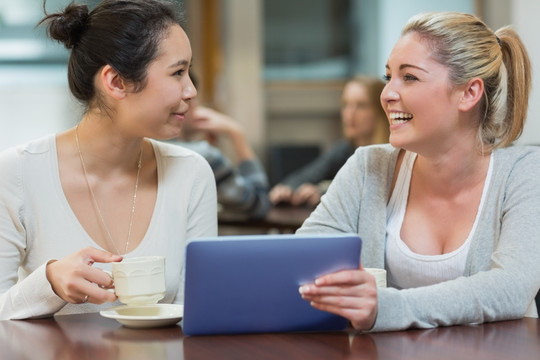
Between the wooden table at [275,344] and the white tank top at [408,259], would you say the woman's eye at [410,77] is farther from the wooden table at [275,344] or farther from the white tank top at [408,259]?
the wooden table at [275,344]

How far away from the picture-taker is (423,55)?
1.76 metres

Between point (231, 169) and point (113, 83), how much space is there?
1.63 m

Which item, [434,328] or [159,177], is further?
[159,177]

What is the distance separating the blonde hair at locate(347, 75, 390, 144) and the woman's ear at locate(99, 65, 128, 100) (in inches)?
86.6

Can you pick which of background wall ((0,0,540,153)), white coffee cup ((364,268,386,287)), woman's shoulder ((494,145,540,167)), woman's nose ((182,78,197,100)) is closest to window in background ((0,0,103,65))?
background wall ((0,0,540,153))

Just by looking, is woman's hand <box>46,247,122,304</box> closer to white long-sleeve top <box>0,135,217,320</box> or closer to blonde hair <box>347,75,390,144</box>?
white long-sleeve top <box>0,135,217,320</box>

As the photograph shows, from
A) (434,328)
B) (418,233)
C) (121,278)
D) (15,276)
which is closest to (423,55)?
(418,233)

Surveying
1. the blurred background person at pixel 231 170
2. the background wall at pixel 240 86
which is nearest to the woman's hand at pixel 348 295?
the blurred background person at pixel 231 170

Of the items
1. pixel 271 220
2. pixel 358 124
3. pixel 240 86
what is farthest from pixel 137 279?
pixel 240 86

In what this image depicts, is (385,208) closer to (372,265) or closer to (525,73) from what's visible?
(372,265)

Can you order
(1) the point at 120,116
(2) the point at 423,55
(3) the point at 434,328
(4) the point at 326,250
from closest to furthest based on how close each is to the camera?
(4) the point at 326,250
(3) the point at 434,328
(2) the point at 423,55
(1) the point at 120,116

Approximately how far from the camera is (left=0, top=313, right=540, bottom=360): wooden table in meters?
1.23

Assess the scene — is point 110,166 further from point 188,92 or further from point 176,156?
point 188,92

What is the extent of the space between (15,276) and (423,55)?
1.00 metres
